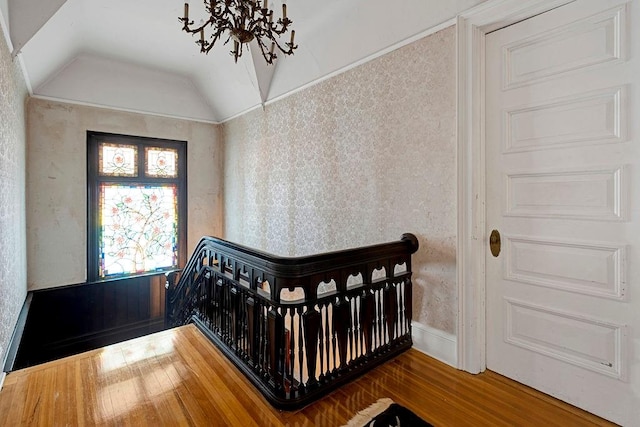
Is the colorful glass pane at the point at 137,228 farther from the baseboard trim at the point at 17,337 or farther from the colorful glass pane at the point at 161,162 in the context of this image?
the baseboard trim at the point at 17,337

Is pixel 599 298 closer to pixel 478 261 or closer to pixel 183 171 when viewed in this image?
pixel 478 261

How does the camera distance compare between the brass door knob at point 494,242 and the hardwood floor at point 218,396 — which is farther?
the brass door knob at point 494,242

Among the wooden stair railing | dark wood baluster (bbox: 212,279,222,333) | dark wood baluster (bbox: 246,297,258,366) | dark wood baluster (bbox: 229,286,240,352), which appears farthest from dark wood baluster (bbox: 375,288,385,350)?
dark wood baluster (bbox: 212,279,222,333)

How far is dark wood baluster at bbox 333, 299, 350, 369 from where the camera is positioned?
1.88 metres

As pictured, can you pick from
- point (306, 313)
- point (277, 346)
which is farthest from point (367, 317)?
point (277, 346)

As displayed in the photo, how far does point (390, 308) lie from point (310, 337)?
0.66 metres

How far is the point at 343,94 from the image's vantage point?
2.87 m

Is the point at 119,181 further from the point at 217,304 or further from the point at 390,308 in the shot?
the point at 390,308

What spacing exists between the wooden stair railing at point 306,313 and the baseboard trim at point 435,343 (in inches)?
2.5

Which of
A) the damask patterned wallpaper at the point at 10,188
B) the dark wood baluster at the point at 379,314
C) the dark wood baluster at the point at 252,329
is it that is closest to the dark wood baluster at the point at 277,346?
the dark wood baluster at the point at 252,329

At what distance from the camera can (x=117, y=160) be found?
4395 millimetres

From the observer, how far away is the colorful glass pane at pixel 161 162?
4.65 metres

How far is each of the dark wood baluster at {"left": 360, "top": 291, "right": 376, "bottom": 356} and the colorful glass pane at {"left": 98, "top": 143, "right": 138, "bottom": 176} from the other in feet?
13.4

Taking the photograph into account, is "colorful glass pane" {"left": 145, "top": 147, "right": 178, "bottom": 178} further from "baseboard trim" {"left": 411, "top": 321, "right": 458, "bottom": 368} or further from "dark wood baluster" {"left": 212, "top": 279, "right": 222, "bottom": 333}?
"baseboard trim" {"left": 411, "top": 321, "right": 458, "bottom": 368}
